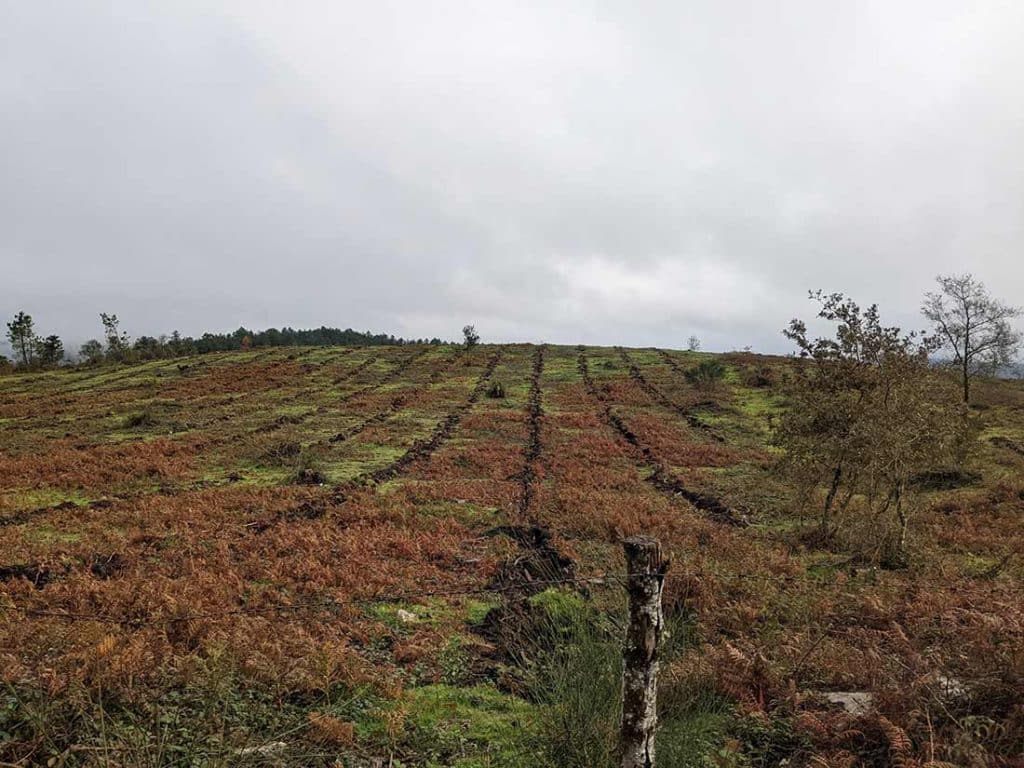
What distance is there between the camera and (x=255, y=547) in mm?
10938

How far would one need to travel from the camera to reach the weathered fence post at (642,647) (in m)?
3.58

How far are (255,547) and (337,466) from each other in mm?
8762

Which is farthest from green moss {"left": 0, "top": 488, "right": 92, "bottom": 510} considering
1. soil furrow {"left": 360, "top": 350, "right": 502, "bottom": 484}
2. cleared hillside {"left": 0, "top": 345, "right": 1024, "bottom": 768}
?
soil furrow {"left": 360, "top": 350, "right": 502, "bottom": 484}

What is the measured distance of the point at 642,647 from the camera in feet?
11.8

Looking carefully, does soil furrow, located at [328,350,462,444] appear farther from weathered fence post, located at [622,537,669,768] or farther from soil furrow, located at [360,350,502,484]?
weathered fence post, located at [622,537,669,768]

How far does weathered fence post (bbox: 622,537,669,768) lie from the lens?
3.58 m

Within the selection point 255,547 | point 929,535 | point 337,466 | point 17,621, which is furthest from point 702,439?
point 17,621

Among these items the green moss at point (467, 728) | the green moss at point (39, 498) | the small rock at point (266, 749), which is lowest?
the green moss at point (467, 728)

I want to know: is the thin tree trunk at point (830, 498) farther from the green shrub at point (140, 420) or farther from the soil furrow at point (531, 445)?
the green shrub at point (140, 420)

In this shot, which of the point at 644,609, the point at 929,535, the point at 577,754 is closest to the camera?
the point at 644,609

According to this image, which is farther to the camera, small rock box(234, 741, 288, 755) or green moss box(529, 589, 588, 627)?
green moss box(529, 589, 588, 627)

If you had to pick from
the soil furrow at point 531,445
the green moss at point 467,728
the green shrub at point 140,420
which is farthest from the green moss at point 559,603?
the green shrub at point 140,420

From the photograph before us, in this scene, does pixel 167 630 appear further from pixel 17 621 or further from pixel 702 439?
pixel 702 439

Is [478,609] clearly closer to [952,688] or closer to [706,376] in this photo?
[952,688]
